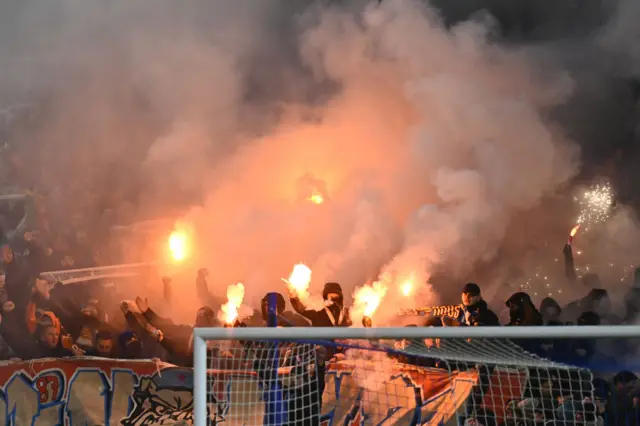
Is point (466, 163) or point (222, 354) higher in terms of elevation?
point (466, 163)

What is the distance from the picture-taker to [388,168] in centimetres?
313

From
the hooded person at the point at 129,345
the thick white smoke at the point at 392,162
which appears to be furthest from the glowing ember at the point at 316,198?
the hooded person at the point at 129,345

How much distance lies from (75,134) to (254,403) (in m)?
1.85

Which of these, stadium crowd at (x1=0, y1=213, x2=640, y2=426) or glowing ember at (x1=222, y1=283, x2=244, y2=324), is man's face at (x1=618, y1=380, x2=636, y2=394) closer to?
stadium crowd at (x1=0, y1=213, x2=640, y2=426)

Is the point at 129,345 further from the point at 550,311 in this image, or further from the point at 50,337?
the point at 550,311

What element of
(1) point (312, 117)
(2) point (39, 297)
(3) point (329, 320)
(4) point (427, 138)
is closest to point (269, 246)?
(3) point (329, 320)

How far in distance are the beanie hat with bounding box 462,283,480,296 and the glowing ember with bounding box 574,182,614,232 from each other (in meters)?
0.56

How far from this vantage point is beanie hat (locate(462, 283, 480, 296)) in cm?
294

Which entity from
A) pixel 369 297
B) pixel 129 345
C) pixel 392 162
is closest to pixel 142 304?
pixel 129 345

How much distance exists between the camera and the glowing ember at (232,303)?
311 cm

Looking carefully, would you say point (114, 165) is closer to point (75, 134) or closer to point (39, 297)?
point (75, 134)

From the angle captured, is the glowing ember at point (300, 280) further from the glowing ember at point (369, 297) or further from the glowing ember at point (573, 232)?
the glowing ember at point (573, 232)

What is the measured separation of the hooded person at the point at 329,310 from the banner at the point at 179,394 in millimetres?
215

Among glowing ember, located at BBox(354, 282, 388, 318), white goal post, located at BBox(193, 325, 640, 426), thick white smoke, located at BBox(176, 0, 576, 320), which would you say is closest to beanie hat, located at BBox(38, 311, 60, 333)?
thick white smoke, located at BBox(176, 0, 576, 320)
